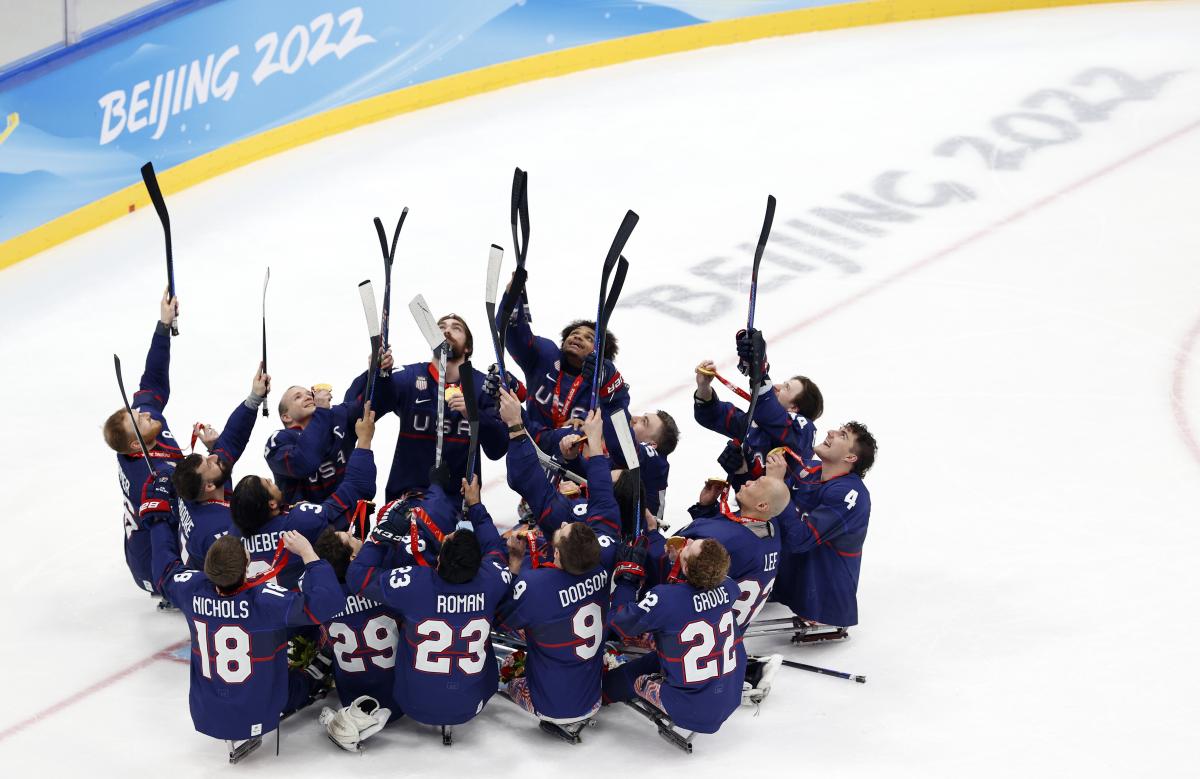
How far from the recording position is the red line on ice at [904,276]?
5.80 meters

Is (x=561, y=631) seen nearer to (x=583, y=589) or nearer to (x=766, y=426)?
(x=583, y=589)

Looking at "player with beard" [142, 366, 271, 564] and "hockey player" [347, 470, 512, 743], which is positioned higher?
"player with beard" [142, 366, 271, 564]

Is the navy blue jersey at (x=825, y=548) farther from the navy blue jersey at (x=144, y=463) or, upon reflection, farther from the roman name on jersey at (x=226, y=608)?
the navy blue jersey at (x=144, y=463)

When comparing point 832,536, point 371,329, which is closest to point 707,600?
point 832,536

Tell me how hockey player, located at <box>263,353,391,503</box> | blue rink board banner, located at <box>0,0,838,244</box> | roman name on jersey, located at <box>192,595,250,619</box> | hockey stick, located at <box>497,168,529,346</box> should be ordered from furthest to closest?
blue rink board banner, located at <box>0,0,838,244</box>
hockey player, located at <box>263,353,391,503</box>
hockey stick, located at <box>497,168,529,346</box>
roman name on jersey, located at <box>192,595,250,619</box>

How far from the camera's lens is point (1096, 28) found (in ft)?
41.5

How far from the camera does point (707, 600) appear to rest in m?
5.32

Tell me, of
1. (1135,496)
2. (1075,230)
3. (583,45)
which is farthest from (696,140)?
(1135,496)

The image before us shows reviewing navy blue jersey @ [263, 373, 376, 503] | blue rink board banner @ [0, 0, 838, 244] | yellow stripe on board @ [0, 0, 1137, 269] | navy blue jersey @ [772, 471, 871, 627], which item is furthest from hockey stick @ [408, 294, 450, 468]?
yellow stripe on board @ [0, 0, 1137, 269]

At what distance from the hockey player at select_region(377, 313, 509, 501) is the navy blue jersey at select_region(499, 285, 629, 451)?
0.96 feet

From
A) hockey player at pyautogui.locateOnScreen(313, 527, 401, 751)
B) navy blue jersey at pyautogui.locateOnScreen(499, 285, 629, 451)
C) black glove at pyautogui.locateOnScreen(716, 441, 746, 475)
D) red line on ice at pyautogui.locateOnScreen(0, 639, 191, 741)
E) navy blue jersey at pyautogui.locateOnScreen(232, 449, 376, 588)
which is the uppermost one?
navy blue jersey at pyautogui.locateOnScreen(499, 285, 629, 451)

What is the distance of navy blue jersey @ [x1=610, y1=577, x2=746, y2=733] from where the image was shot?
530 centimetres

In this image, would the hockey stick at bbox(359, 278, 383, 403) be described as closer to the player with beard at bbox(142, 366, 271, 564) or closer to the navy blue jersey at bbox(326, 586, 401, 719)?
the player with beard at bbox(142, 366, 271, 564)

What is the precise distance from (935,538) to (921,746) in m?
1.48
